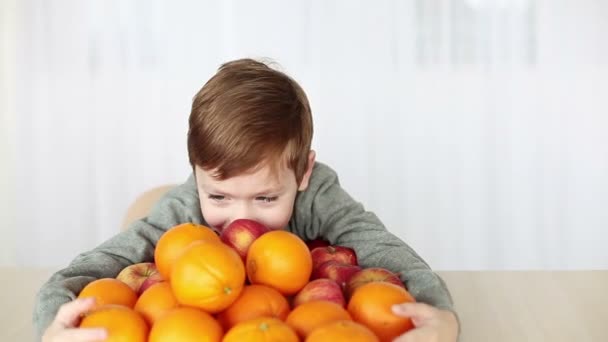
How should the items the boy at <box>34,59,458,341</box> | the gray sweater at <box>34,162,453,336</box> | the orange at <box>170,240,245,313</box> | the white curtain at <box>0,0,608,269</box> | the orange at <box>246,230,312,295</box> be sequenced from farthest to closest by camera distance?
the white curtain at <box>0,0,608,269</box> < the boy at <box>34,59,458,341</box> < the gray sweater at <box>34,162,453,336</box> < the orange at <box>246,230,312,295</box> < the orange at <box>170,240,245,313</box>

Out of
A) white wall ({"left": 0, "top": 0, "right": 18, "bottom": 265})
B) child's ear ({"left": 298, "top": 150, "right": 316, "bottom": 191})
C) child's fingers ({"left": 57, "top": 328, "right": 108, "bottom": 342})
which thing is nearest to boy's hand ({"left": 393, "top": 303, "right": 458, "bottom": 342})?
→ child's fingers ({"left": 57, "top": 328, "right": 108, "bottom": 342})

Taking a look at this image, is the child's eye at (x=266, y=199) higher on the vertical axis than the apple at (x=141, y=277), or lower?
higher

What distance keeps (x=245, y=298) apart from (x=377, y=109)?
2384 millimetres

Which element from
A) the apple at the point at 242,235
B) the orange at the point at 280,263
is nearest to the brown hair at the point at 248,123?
the apple at the point at 242,235

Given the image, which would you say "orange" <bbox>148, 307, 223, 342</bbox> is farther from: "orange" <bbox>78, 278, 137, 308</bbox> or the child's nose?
the child's nose

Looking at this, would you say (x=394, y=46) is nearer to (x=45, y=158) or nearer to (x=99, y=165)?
(x=99, y=165)

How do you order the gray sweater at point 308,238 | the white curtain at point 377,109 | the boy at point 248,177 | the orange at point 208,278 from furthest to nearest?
1. the white curtain at point 377,109
2. the boy at point 248,177
3. the gray sweater at point 308,238
4. the orange at point 208,278

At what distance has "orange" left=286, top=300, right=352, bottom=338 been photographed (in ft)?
2.92

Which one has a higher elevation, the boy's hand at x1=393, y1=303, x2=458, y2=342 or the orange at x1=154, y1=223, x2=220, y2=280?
the orange at x1=154, y1=223, x2=220, y2=280

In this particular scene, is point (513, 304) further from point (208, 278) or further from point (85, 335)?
point (85, 335)

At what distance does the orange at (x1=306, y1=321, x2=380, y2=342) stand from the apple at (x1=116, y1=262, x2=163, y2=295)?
13.2 inches

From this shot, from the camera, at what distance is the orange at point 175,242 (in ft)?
3.55

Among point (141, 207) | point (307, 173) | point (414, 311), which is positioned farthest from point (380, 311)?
point (141, 207)

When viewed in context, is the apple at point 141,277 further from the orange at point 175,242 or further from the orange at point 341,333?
the orange at point 341,333
